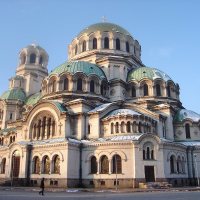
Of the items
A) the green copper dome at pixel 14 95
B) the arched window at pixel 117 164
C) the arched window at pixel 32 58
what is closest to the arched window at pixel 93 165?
the arched window at pixel 117 164

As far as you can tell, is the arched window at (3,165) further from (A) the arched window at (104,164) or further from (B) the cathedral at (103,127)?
(A) the arched window at (104,164)

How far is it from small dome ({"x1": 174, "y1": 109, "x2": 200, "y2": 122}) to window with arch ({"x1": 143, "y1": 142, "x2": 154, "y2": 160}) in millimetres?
10136

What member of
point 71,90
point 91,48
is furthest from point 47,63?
point 71,90

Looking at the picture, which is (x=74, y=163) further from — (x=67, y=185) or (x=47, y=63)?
(x=47, y=63)

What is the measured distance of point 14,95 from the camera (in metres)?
50.0

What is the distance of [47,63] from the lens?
5775cm

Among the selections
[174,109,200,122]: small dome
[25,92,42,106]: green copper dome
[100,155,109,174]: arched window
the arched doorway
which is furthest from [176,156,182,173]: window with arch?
[25,92,42,106]: green copper dome

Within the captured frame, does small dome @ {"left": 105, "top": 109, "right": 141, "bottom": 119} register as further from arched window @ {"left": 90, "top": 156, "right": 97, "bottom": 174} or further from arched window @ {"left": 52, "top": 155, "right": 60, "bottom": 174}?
arched window @ {"left": 52, "top": 155, "right": 60, "bottom": 174}

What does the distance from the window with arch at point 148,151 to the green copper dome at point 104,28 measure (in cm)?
2440

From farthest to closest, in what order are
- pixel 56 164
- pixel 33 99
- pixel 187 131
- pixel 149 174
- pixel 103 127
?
pixel 33 99 < pixel 187 131 < pixel 103 127 < pixel 56 164 < pixel 149 174

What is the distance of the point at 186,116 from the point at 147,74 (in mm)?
8471

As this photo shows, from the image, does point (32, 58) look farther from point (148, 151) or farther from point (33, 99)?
point (148, 151)

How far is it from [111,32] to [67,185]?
92.4 ft

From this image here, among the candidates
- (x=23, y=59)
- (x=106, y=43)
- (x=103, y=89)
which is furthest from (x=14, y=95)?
(x=106, y=43)
